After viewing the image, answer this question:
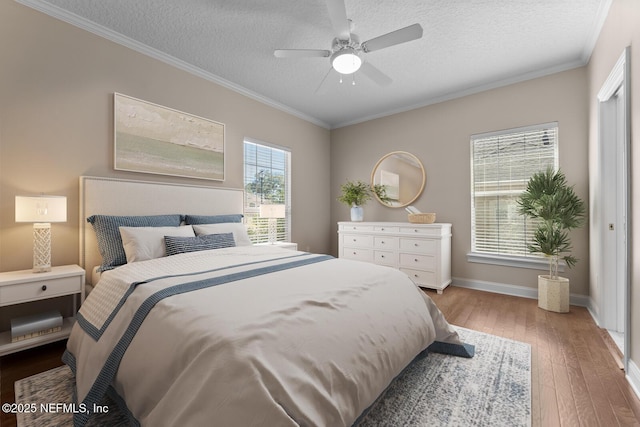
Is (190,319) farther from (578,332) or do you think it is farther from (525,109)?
(525,109)

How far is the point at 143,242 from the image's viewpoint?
2357mm

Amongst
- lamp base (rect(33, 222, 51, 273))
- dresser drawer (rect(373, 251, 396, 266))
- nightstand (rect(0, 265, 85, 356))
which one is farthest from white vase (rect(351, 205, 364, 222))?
lamp base (rect(33, 222, 51, 273))

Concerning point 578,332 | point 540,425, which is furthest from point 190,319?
point 578,332

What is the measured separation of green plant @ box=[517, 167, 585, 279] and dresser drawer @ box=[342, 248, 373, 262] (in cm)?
203

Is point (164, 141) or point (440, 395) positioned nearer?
point (440, 395)

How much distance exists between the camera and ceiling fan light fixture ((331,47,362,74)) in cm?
241

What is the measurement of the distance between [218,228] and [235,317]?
6.37 feet

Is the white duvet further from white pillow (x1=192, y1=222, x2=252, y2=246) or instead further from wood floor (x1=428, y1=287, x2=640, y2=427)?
white pillow (x1=192, y1=222, x2=252, y2=246)

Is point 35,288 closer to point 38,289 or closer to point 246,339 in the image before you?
point 38,289

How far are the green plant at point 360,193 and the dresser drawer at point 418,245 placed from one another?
3.44ft

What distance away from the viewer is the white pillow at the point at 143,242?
231cm

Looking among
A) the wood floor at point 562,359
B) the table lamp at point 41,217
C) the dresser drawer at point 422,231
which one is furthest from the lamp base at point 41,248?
the dresser drawer at point 422,231

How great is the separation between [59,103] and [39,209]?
1.04 metres

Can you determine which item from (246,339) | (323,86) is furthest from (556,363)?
(323,86)
